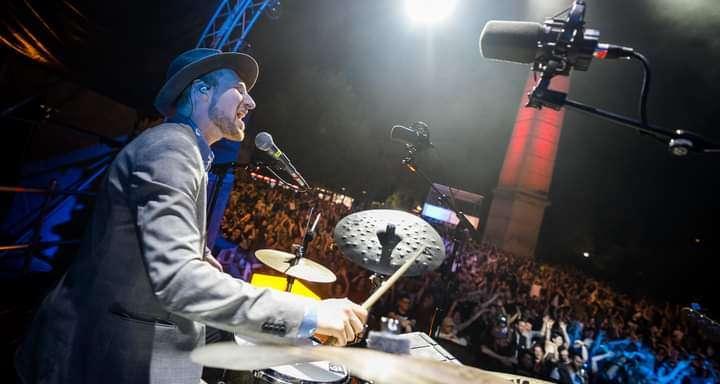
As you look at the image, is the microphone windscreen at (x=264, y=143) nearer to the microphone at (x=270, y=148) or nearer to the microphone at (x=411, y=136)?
the microphone at (x=270, y=148)

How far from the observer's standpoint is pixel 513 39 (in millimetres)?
1691

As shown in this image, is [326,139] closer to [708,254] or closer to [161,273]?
[161,273]

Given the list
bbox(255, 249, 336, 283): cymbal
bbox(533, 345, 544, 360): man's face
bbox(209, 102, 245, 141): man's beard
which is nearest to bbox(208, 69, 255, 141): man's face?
bbox(209, 102, 245, 141): man's beard

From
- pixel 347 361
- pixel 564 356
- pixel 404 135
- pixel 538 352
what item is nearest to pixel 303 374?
pixel 347 361

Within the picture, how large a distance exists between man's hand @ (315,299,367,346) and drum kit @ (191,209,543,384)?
65 mm

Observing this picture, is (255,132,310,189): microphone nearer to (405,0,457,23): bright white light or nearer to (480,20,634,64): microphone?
(480,20,634,64): microphone

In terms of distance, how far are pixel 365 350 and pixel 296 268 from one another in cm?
276

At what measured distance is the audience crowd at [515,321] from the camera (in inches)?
247

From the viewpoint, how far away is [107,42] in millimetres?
3811

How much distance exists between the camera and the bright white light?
5788mm

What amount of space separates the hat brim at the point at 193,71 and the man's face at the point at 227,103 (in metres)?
0.04

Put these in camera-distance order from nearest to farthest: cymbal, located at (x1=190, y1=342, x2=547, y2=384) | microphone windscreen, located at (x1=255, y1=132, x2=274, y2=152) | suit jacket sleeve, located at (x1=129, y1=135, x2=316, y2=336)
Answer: cymbal, located at (x1=190, y1=342, x2=547, y2=384) < suit jacket sleeve, located at (x1=129, y1=135, x2=316, y2=336) < microphone windscreen, located at (x1=255, y1=132, x2=274, y2=152)

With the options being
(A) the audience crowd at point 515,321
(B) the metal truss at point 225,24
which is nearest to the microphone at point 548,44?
(A) the audience crowd at point 515,321

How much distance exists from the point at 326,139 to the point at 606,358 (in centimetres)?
1943
